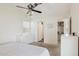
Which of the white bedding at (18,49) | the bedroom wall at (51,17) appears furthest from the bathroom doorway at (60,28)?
the white bedding at (18,49)

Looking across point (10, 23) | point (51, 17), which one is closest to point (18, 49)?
point (10, 23)

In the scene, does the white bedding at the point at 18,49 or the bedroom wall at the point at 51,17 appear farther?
the bedroom wall at the point at 51,17

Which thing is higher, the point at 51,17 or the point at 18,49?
the point at 51,17

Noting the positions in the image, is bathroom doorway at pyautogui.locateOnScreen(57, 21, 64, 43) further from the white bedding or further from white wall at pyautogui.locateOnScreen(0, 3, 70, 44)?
the white bedding

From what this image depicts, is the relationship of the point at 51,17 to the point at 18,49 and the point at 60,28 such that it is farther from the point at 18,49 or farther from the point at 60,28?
the point at 18,49

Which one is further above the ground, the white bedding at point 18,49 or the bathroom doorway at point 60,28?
the bathroom doorway at point 60,28

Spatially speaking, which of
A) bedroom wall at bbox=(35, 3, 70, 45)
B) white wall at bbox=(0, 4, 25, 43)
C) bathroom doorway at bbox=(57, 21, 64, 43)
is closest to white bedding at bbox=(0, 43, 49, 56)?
white wall at bbox=(0, 4, 25, 43)

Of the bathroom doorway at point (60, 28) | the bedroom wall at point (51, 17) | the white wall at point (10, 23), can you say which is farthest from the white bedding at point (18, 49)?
the bathroom doorway at point (60, 28)

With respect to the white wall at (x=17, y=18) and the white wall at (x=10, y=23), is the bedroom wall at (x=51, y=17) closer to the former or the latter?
the white wall at (x=17, y=18)

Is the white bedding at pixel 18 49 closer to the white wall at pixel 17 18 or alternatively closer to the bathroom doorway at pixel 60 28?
the white wall at pixel 17 18

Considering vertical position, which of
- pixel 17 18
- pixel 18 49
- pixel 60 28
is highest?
pixel 17 18

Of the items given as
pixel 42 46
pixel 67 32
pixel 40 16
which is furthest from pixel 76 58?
pixel 40 16

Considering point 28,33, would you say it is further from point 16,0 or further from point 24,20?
point 16,0

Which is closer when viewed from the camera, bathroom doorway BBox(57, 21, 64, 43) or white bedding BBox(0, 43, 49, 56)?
white bedding BBox(0, 43, 49, 56)
